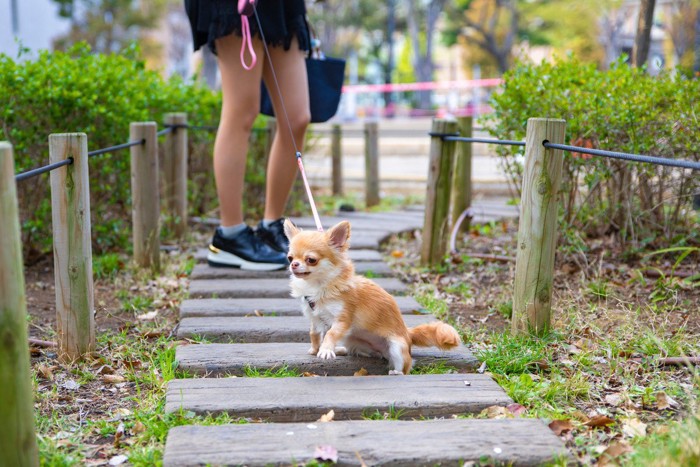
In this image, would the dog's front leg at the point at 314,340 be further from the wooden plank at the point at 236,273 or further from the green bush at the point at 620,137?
the green bush at the point at 620,137

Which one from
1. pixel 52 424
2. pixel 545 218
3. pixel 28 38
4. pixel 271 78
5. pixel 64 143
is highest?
pixel 28 38

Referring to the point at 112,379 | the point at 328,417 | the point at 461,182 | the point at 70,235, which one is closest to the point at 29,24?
the point at 461,182

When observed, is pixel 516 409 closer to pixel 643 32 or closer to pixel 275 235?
pixel 275 235

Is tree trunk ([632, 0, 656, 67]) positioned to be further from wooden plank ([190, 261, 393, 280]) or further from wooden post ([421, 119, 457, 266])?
wooden plank ([190, 261, 393, 280])

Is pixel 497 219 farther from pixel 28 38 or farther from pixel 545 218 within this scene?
pixel 28 38

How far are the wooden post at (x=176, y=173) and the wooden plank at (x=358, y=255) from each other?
53cm

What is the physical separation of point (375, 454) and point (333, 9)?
3929 centimetres

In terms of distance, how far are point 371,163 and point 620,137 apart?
145 inches

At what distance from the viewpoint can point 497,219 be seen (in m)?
6.55

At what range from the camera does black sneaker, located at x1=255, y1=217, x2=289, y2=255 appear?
4543 millimetres

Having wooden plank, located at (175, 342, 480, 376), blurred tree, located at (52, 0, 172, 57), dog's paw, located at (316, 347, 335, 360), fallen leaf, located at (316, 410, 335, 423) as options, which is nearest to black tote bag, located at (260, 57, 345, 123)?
wooden plank, located at (175, 342, 480, 376)

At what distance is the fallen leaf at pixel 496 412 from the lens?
8.59 feet

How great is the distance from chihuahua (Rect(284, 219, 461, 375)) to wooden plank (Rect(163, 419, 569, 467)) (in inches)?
19.8

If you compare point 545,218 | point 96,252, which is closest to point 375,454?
point 545,218
